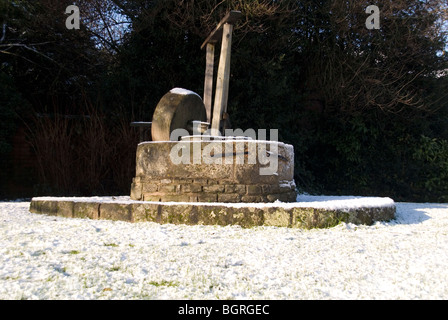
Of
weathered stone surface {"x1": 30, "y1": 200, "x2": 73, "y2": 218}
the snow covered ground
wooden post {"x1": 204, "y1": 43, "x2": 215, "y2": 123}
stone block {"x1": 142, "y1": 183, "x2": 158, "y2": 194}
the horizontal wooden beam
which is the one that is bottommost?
the snow covered ground

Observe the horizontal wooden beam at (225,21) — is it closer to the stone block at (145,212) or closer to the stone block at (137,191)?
the stone block at (137,191)

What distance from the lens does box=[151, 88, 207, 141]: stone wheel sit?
16.0ft

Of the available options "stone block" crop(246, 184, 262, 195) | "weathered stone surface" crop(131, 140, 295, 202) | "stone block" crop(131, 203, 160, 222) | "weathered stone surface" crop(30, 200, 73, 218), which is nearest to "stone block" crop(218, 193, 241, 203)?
"weathered stone surface" crop(131, 140, 295, 202)

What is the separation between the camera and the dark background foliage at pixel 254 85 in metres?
7.14

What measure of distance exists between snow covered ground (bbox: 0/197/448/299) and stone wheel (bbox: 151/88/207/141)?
1.63 m

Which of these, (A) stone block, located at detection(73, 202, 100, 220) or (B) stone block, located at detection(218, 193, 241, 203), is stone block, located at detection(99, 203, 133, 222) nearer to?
(A) stone block, located at detection(73, 202, 100, 220)

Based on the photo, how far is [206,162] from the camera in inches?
167

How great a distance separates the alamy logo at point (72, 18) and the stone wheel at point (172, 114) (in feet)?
13.5

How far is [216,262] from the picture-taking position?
7.80 ft

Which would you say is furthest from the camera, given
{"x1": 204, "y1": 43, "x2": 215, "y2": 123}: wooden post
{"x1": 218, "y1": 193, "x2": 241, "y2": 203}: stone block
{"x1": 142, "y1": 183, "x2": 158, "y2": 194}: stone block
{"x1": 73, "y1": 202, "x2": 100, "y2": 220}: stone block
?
{"x1": 204, "y1": 43, "x2": 215, "y2": 123}: wooden post

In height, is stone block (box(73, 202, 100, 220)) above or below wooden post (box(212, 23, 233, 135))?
below

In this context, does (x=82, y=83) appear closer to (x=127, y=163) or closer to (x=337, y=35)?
(x=127, y=163)

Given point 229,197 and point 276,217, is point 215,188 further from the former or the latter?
point 276,217

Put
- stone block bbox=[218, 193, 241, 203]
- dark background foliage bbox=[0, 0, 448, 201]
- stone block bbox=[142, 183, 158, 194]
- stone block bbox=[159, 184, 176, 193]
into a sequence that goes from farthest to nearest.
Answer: dark background foliage bbox=[0, 0, 448, 201] → stone block bbox=[142, 183, 158, 194] → stone block bbox=[159, 184, 176, 193] → stone block bbox=[218, 193, 241, 203]
